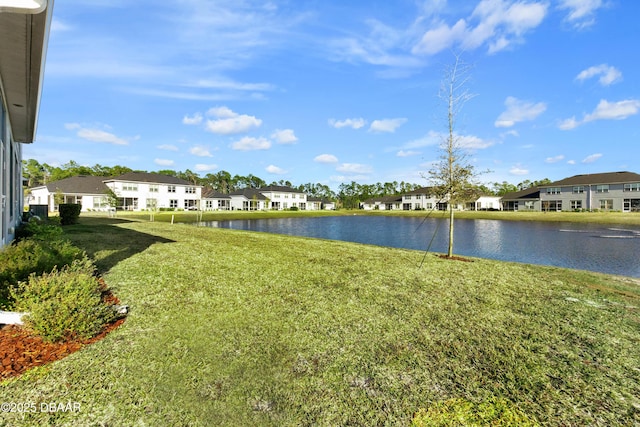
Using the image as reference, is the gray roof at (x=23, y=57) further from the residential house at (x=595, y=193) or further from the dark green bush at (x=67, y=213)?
the residential house at (x=595, y=193)

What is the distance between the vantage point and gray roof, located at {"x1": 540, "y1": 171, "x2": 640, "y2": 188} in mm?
50322

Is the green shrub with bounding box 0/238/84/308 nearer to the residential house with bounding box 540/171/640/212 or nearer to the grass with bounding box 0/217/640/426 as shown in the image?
the grass with bounding box 0/217/640/426

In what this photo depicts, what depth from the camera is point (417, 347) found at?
177 inches

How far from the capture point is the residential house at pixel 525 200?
65.3 m

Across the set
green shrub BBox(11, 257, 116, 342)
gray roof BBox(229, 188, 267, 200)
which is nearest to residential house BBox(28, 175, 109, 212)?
gray roof BBox(229, 188, 267, 200)

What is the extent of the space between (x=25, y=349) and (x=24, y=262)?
7.95 ft

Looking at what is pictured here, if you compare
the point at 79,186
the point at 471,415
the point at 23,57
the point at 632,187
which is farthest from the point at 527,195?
the point at 79,186

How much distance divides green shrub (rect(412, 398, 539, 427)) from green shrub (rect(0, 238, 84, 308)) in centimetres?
629

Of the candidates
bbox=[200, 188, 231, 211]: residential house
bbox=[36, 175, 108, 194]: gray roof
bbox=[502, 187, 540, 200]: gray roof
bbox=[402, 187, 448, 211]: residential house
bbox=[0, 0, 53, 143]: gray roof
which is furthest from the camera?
bbox=[402, 187, 448, 211]: residential house

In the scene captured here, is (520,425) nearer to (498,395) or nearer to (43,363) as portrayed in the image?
(498,395)

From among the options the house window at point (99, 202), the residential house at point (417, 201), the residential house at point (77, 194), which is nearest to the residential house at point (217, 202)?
the house window at point (99, 202)

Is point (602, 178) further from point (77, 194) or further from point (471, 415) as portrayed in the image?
point (77, 194)

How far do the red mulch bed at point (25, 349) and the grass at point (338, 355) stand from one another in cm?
21

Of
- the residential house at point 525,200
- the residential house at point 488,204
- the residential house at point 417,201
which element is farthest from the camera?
the residential house at point 417,201
